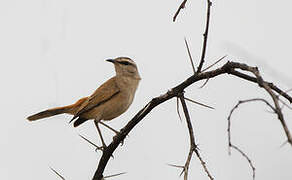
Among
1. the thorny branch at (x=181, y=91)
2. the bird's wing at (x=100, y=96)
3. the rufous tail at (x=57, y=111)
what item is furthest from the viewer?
the rufous tail at (x=57, y=111)

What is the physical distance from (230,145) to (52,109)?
442 centimetres

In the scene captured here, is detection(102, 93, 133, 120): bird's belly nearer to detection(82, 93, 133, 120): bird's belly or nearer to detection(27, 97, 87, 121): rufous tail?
detection(82, 93, 133, 120): bird's belly

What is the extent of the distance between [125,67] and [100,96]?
64 centimetres

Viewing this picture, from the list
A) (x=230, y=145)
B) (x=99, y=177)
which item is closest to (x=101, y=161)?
(x=99, y=177)

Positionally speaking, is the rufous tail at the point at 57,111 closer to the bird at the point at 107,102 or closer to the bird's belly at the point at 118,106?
the bird at the point at 107,102

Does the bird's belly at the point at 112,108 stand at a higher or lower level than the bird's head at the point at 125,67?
lower

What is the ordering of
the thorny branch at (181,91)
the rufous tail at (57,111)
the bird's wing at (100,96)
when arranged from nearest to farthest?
the thorny branch at (181,91) < the bird's wing at (100,96) < the rufous tail at (57,111)

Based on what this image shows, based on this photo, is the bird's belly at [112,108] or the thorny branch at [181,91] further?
the bird's belly at [112,108]

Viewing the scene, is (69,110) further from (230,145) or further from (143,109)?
(230,145)

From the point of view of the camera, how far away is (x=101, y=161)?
143 inches

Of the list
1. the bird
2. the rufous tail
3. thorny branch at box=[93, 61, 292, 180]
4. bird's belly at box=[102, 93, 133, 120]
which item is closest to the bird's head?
the bird

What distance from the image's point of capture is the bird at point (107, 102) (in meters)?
6.04

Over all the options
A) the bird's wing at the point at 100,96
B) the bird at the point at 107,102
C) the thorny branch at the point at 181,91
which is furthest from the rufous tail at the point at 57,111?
the thorny branch at the point at 181,91

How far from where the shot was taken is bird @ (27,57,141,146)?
6.04 m
